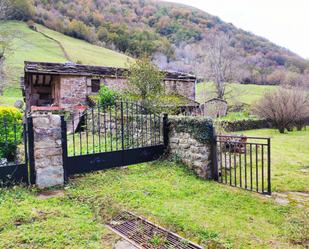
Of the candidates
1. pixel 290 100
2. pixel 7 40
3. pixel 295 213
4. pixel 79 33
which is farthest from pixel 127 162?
pixel 79 33

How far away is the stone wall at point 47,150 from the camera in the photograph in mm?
4840

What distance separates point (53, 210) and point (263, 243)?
9.67 feet

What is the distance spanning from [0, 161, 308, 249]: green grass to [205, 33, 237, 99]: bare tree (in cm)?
2674

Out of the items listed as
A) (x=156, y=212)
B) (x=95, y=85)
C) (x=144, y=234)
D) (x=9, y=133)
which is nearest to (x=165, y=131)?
(x=156, y=212)

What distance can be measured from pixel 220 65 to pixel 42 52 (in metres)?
25.2

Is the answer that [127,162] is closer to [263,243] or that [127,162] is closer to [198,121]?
[198,121]

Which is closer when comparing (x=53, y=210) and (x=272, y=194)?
(x=53, y=210)

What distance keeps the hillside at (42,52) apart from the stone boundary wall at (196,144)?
2689 centimetres

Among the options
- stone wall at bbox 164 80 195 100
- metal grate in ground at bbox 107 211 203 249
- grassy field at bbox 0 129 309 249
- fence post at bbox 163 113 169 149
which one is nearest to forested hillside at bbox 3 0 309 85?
stone wall at bbox 164 80 195 100

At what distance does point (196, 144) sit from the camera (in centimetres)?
605

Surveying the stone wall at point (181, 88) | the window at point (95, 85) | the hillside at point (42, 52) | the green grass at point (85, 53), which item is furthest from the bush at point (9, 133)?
the green grass at point (85, 53)

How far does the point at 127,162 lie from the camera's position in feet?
20.2

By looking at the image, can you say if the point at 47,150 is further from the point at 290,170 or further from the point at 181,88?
the point at 181,88

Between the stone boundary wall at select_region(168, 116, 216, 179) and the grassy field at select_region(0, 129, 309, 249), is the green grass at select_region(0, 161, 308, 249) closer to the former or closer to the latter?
the grassy field at select_region(0, 129, 309, 249)
